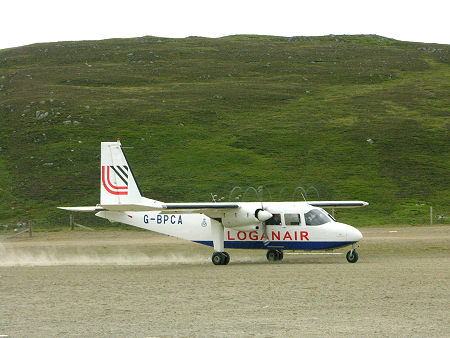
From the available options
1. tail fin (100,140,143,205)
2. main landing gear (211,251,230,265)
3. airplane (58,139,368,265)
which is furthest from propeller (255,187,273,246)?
tail fin (100,140,143,205)

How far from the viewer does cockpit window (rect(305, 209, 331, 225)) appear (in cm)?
2989

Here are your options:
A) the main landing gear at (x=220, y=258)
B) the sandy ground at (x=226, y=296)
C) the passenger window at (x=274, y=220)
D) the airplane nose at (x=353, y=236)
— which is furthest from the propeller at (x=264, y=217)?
the airplane nose at (x=353, y=236)

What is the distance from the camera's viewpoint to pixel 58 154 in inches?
2963

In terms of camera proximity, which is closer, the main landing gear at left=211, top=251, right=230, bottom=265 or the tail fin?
the main landing gear at left=211, top=251, right=230, bottom=265

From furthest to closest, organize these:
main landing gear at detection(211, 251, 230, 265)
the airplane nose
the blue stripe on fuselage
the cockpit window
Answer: main landing gear at detection(211, 251, 230, 265)
the cockpit window
the blue stripe on fuselage
the airplane nose

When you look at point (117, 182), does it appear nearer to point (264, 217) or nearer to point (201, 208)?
point (201, 208)

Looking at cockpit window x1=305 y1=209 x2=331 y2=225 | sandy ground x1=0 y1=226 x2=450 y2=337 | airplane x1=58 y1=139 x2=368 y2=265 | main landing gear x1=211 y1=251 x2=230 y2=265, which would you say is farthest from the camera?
main landing gear x1=211 y1=251 x2=230 y2=265

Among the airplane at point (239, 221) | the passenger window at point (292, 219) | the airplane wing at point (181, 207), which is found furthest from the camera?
the passenger window at point (292, 219)

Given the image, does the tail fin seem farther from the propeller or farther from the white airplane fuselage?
the propeller

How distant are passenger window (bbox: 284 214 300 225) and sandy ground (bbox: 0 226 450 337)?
1.80m

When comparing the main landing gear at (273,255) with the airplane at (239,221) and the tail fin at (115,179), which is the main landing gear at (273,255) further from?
the tail fin at (115,179)

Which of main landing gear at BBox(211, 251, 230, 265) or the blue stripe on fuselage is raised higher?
the blue stripe on fuselage

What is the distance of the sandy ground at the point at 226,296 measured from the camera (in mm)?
14023

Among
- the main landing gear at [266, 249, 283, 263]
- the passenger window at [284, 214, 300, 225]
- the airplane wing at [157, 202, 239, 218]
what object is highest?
the airplane wing at [157, 202, 239, 218]
